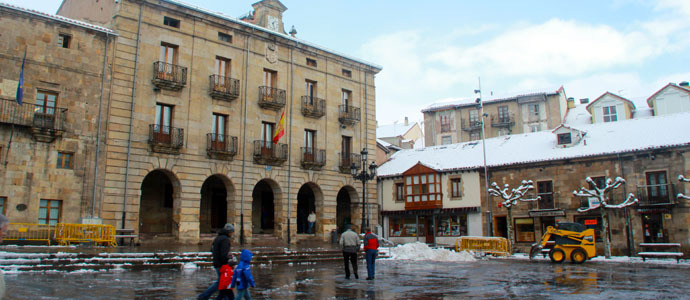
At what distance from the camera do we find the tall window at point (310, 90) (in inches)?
1302

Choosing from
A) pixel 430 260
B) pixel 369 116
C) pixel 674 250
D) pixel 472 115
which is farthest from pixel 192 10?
pixel 472 115

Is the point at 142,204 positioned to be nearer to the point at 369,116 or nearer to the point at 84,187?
the point at 84,187

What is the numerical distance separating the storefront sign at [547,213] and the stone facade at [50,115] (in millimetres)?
23927

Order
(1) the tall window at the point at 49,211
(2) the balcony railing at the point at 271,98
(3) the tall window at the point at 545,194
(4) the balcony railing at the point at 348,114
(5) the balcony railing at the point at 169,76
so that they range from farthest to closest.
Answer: (4) the balcony railing at the point at 348,114, (3) the tall window at the point at 545,194, (2) the balcony railing at the point at 271,98, (5) the balcony railing at the point at 169,76, (1) the tall window at the point at 49,211

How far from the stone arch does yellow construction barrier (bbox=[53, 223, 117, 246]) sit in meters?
7.44

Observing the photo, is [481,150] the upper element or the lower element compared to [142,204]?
upper

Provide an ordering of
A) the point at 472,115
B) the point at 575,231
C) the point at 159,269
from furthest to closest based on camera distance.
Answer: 1. the point at 472,115
2. the point at 575,231
3. the point at 159,269

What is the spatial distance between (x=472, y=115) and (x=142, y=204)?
34.5 metres

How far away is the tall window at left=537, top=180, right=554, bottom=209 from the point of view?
32.6 metres

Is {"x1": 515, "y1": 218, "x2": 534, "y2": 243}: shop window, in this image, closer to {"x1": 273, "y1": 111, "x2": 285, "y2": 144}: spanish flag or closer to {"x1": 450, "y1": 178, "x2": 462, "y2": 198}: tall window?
{"x1": 450, "y1": 178, "x2": 462, "y2": 198}: tall window

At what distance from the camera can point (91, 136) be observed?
2389 cm

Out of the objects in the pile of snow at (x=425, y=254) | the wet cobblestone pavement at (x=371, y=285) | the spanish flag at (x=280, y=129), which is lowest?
the wet cobblestone pavement at (x=371, y=285)

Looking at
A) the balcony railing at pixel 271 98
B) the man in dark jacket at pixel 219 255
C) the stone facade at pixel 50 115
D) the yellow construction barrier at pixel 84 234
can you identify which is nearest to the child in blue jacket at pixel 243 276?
the man in dark jacket at pixel 219 255

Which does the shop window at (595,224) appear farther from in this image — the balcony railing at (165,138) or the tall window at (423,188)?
the balcony railing at (165,138)
